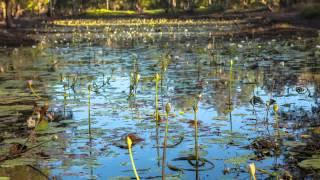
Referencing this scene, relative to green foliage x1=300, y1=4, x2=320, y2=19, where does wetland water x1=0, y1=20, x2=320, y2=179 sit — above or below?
below

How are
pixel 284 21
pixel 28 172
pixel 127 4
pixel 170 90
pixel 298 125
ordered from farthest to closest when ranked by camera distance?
pixel 127 4, pixel 284 21, pixel 170 90, pixel 298 125, pixel 28 172

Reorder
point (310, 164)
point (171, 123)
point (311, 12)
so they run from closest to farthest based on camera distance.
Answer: point (310, 164) < point (171, 123) < point (311, 12)

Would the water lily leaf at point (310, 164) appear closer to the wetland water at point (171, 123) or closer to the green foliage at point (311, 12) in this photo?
the wetland water at point (171, 123)

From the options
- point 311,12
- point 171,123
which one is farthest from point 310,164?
point 311,12

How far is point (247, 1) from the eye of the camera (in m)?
72.8

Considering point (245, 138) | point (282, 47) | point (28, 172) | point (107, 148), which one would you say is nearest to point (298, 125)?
point (245, 138)

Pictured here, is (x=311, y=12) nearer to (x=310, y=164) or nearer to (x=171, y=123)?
(x=171, y=123)

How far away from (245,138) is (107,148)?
148cm

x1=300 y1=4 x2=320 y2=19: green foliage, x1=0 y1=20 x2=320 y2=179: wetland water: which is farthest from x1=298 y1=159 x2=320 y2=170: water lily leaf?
x1=300 y1=4 x2=320 y2=19: green foliage

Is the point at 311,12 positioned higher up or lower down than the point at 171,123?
higher up

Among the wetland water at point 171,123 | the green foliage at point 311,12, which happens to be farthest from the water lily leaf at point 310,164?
the green foliage at point 311,12

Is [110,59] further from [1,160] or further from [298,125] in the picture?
[1,160]

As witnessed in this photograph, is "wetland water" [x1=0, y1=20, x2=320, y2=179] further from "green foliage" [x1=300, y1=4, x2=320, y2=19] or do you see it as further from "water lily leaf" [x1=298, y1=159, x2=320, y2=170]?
"green foliage" [x1=300, y1=4, x2=320, y2=19]

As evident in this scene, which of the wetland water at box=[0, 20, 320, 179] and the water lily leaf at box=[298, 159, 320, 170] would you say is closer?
the water lily leaf at box=[298, 159, 320, 170]
